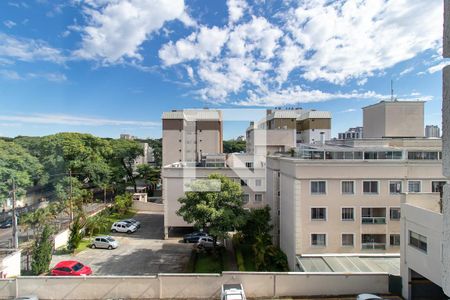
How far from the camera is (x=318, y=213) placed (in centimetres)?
1223

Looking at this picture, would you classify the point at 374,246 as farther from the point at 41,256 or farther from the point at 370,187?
the point at 41,256

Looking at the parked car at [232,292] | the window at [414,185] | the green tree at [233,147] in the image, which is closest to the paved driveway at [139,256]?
the parked car at [232,292]

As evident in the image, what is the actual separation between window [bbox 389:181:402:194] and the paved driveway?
11.4 metres

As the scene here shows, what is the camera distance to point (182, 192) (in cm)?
1889

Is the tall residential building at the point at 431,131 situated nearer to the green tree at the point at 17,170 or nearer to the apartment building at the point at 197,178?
the apartment building at the point at 197,178

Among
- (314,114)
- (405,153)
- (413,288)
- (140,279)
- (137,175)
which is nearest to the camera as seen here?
(413,288)

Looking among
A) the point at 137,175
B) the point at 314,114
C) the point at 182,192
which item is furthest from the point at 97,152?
the point at 314,114

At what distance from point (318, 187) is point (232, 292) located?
6.36 metres

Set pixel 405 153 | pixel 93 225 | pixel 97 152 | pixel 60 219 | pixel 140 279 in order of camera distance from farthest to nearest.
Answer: pixel 97 152 < pixel 60 219 < pixel 93 225 < pixel 405 153 < pixel 140 279

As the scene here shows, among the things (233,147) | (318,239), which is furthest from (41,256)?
(233,147)

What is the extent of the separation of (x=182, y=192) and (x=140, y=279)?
31.9 feet

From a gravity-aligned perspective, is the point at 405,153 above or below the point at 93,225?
above

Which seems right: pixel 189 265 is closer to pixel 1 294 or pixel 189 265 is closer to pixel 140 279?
pixel 140 279

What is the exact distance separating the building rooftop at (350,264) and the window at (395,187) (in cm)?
296
